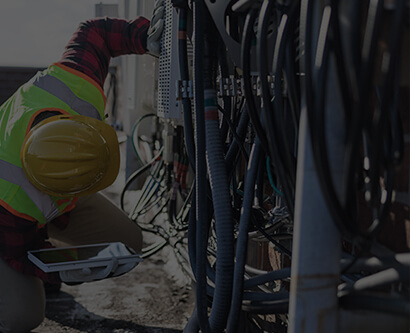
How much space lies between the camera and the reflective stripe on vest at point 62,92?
239 centimetres

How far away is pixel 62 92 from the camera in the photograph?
7.84ft

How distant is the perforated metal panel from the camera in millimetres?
2023

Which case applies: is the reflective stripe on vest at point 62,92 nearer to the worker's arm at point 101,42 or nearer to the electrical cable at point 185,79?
the worker's arm at point 101,42

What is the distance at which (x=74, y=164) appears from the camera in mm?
2184

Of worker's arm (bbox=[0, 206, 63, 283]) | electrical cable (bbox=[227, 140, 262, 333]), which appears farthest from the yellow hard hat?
electrical cable (bbox=[227, 140, 262, 333])

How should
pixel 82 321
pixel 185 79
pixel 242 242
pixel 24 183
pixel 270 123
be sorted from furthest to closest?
pixel 82 321
pixel 24 183
pixel 185 79
pixel 242 242
pixel 270 123

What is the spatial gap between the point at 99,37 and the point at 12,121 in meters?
0.62

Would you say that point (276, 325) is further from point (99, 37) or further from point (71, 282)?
point (99, 37)

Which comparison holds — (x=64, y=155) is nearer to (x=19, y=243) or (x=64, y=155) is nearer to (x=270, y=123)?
(x=19, y=243)

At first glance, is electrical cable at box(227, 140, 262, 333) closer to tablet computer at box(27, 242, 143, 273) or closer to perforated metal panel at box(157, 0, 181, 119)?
perforated metal panel at box(157, 0, 181, 119)

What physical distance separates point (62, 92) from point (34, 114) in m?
0.18

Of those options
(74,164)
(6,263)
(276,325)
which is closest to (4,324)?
(6,263)

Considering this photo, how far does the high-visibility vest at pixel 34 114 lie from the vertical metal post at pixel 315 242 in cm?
165

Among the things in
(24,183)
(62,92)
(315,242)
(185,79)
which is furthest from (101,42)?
(315,242)
